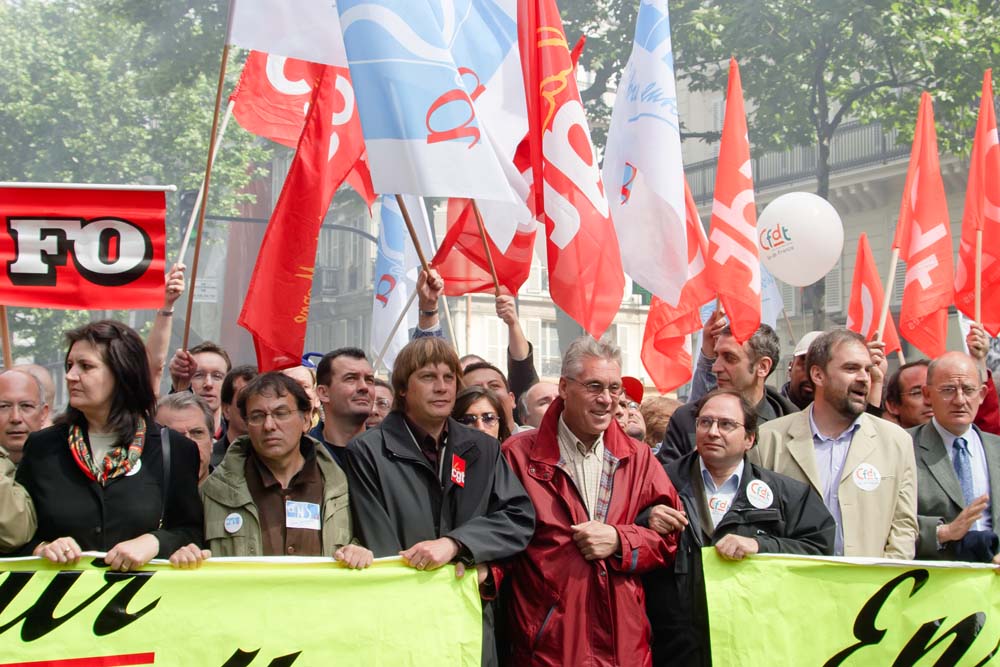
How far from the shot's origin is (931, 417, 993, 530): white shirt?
5.56 m

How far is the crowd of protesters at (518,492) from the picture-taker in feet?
14.8

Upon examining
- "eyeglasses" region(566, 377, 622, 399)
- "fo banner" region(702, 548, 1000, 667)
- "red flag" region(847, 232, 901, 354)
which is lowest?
"fo banner" region(702, 548, 1000, 667)

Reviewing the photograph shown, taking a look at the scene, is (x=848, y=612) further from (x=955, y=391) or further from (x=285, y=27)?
(x=285, y=27)

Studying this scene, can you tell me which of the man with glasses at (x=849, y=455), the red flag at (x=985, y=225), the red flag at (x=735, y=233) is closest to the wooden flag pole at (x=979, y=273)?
the red flag at (x=985, y=225)

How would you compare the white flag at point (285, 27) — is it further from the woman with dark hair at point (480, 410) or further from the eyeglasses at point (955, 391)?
the eyeglasses at point (955, 391)

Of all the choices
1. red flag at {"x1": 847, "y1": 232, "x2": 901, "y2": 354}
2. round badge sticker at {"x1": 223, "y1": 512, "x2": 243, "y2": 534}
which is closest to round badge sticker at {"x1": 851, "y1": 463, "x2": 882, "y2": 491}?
round badge sticker at {"x1": 223, "y1": 512, "x2": 243, "y2": 534}

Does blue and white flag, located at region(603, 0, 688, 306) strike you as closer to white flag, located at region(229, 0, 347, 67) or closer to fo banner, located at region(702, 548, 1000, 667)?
white flag, located at region(229, 0, 347, 67)

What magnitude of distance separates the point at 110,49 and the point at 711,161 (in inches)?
615

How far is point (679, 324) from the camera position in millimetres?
8164

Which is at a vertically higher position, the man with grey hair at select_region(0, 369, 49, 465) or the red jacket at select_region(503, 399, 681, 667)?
the man with grey hair at select_region(0, 369, 49, 465)

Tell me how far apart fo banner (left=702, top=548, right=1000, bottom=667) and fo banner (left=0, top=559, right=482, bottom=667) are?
96 centimetres

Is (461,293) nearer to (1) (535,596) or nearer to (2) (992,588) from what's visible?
(1) (535,596)

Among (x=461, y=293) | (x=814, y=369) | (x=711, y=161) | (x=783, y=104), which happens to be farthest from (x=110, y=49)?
(x=814, y=369)

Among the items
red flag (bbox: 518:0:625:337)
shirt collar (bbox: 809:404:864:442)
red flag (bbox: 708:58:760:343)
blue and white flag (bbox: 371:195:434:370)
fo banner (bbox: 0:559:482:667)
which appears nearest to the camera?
fo banner (bbox: 0:559:482:667)
